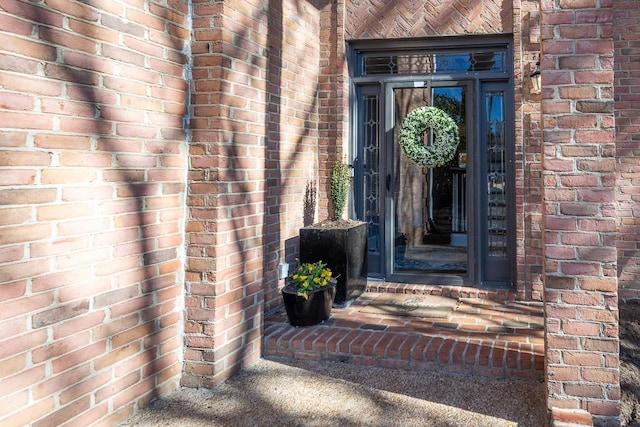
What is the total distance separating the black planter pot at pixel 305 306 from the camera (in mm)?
3527

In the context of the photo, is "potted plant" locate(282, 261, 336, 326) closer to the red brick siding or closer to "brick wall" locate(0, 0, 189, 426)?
"brick wall" locate(0, 0, 189, 426)

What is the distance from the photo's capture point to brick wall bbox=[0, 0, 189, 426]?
71.6 inches

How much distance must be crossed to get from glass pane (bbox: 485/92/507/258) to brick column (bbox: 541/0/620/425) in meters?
2.61

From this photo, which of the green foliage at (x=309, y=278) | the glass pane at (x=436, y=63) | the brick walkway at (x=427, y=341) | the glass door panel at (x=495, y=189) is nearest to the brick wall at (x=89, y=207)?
the brick walkway at (x=427, y=341)

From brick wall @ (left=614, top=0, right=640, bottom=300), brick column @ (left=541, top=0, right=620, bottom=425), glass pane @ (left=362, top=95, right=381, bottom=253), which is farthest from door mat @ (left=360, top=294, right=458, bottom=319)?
brick column @ (left=541, top=0, right=620, bottom=425)

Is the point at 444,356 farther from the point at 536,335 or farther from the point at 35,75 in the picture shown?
the point at 35,75

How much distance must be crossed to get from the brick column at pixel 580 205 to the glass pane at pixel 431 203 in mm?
2687

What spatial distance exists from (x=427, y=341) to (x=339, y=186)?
5.74ft

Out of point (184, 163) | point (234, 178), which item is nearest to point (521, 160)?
point (234, 178)

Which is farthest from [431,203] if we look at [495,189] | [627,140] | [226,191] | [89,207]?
[89,207]

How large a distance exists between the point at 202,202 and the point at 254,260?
57cm

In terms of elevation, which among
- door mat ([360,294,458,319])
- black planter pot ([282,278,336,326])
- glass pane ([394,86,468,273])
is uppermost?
glass pane ([394,86,468,273])

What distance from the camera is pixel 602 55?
7.04 feet

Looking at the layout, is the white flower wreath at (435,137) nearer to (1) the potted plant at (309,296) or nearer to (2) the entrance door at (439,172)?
(2) the entrance door at (439,172)
